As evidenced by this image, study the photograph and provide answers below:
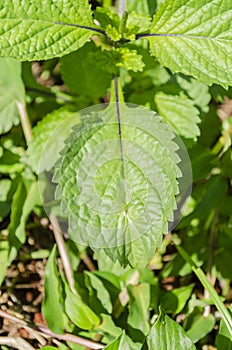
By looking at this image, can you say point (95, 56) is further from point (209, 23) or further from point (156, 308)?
point (156, 308)

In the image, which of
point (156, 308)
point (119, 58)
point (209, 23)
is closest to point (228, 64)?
point (209, 23)

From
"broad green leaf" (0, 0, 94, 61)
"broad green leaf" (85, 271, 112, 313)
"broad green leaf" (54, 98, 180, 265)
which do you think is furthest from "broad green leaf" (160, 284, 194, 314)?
"broad green leaf" (0, 0, 94, 61)

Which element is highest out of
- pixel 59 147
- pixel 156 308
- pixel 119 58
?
pixel 119 58

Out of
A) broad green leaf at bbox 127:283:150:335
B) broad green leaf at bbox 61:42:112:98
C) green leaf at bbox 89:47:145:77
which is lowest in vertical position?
broad green leaf at bbox 127:283:150:335

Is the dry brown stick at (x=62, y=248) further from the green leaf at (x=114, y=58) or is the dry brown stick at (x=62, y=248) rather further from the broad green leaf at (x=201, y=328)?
the green leaf at (x=114, y=58)

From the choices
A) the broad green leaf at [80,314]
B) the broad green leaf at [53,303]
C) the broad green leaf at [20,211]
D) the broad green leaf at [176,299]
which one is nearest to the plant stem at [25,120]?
the broad green leaf at [20,211]

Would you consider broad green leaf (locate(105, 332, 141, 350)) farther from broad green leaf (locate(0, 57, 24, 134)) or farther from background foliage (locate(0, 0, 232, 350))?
broad green leaf (locate(0, 57, 24, 134))

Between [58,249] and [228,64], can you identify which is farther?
[58,249]
